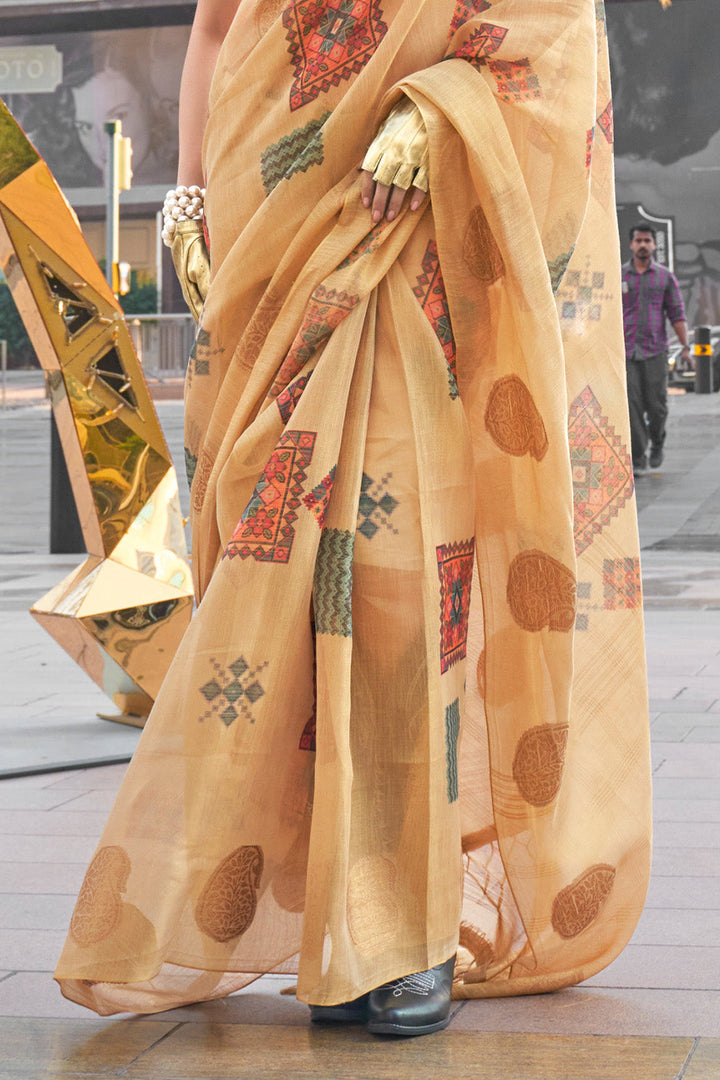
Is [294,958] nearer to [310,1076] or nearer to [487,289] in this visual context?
[310,1076]

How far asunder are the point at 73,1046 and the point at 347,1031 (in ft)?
1.17

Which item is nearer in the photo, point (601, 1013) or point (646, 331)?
point (601, 1013)

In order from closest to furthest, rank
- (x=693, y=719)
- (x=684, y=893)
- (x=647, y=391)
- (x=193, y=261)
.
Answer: (x=193, y=261), (x=684, y=893), (x=693, y=719), (x=647, y=391)

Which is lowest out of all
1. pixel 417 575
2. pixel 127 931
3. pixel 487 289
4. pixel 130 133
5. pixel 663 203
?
pixel 127 931

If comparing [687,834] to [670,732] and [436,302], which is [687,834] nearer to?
[670,732]

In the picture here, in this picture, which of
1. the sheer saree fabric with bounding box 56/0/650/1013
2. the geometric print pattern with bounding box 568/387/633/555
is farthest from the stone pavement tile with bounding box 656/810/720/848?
the geometric print pattern with bounding box 568/387/633/555

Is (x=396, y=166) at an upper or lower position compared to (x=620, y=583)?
upper

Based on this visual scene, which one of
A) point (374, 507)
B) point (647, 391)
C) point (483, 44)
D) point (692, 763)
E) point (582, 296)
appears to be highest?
point (647, 391)

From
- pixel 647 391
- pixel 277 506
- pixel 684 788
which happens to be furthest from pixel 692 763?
pixel 647 391

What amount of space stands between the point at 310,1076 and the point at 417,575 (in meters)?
0.64

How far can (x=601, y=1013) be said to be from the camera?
6.79 ft

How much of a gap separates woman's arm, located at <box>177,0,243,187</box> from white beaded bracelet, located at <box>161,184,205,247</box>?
5 centimetres

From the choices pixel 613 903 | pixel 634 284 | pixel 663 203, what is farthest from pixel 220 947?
pixel 663 203

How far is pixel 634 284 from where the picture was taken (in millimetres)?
11867
